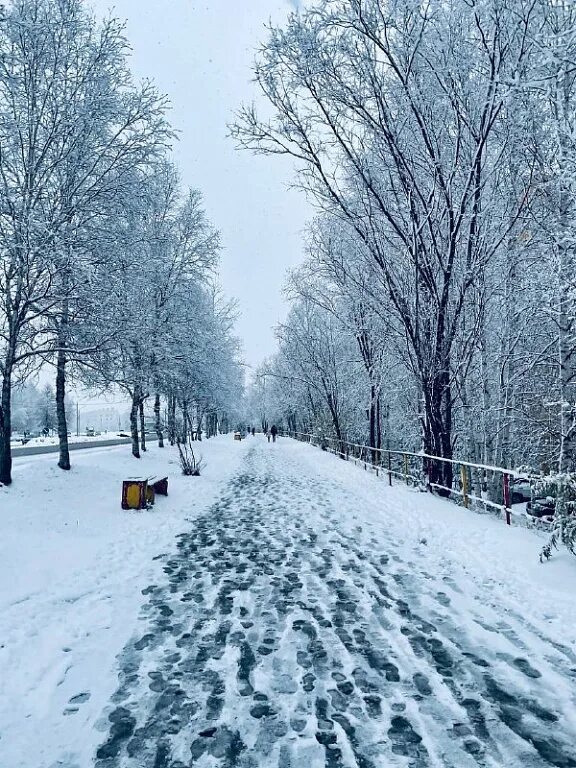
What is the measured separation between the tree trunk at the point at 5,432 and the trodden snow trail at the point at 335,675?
261 inches

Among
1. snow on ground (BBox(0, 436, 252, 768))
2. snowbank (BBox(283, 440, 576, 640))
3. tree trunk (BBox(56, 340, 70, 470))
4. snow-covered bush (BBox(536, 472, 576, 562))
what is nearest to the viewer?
snow on ground (BBox(0, 436, 252, 768))

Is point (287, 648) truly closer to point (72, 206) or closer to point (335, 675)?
point (335, 675)

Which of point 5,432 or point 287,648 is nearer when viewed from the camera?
point 287,648

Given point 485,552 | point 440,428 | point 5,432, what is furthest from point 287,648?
point 5,432

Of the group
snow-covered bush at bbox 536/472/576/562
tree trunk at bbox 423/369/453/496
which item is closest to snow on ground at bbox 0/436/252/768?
snow-covered bush at bbox 536/472/576/562

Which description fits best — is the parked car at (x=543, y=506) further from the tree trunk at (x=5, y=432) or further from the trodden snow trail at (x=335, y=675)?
the tree trunk at (x=5, y=432)

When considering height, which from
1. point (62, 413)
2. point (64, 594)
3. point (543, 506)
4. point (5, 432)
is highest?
point (62, 413)

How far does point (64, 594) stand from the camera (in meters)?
5.95

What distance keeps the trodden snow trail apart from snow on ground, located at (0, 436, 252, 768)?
0.95ft

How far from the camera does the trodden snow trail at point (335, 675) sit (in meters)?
3.01

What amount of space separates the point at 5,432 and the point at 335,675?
34.2 ft

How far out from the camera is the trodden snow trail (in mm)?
3012

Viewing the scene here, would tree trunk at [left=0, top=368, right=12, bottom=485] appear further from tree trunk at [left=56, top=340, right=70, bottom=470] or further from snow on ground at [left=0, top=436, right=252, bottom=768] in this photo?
tree trunk at [left=56, top=340, right=70, bottom=470]

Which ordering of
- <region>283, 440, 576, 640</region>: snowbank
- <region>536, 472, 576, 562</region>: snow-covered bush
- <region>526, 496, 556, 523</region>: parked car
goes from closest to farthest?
<region>283, 440, 576, 640</region>: snowbank, <region>536, 472, 576, 562</region>: snow-covered bush, <region>526, 496, 556, 523</region>: parked car
